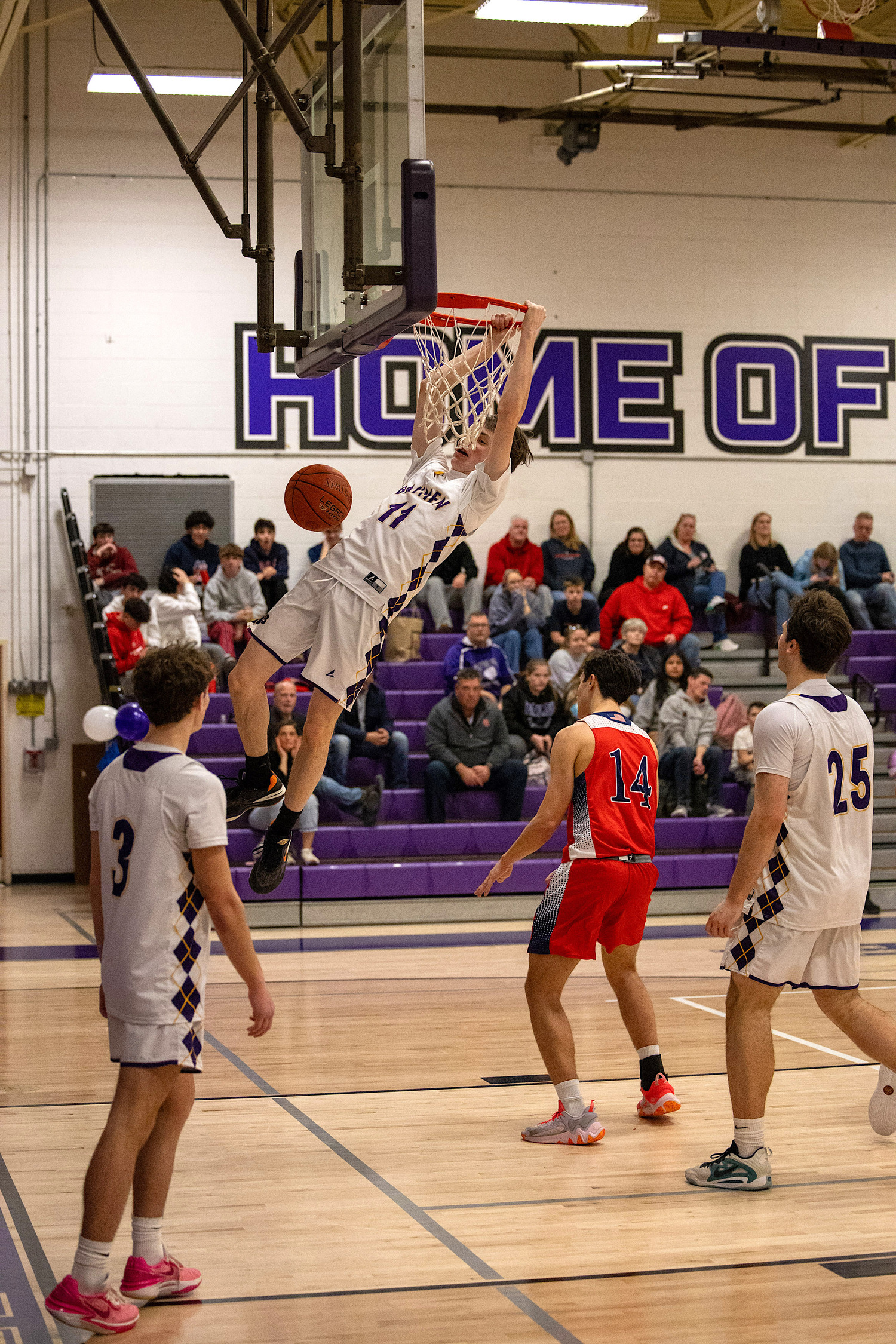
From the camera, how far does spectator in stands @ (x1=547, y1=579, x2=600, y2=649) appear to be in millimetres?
14383

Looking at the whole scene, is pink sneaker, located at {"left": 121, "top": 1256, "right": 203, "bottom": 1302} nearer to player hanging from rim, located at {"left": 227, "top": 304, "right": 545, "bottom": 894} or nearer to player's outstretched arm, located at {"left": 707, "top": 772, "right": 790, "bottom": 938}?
player hanging from rim, located at {"left": 227, "top": 304, "right": 545, "bottom": 894}

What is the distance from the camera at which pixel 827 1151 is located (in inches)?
216

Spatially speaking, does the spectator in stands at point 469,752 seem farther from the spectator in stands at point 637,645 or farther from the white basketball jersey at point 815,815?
the white basketball jersey at point 815,815

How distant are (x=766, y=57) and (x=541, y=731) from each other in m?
5.98

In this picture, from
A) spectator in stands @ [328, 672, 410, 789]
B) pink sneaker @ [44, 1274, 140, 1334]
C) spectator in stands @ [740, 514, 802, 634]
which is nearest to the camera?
pink sneaker @ [44, 1274, 140, 1334]

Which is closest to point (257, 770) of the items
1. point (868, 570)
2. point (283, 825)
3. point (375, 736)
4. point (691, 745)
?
point (283, 825)

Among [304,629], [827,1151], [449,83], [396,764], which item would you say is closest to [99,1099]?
[304,629]

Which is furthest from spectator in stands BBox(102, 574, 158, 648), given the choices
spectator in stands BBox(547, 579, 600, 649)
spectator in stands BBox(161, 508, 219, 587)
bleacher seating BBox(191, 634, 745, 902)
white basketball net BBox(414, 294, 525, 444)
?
white basketball net BBox(414, 294, 525, 444)

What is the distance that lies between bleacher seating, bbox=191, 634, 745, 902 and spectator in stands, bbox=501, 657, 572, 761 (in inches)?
18.5

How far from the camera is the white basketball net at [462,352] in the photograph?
19.2 feet

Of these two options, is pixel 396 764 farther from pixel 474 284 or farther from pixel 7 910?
pixel 474 284

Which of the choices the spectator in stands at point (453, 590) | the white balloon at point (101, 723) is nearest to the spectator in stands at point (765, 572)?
the spectator in stands at point (453, 590)

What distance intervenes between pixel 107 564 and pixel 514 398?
9411 millimetres

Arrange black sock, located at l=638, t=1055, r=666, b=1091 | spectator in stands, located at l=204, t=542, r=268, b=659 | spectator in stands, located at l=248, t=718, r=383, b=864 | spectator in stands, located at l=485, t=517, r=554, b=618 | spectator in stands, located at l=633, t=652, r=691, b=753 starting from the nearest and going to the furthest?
black sock, located at l=638, t=1055, r=666, b=1091 < spectator in stands, located at l=248, t=718, r=383, b=864 < spectator in stands, located at l=633, t=652, r=691, b=753 < spectator in stands, located at l=204, t=542, r=268, b=659 < spectator in stands, located at l=485, t=517, r=554, b=618
